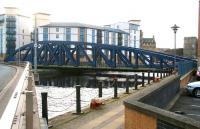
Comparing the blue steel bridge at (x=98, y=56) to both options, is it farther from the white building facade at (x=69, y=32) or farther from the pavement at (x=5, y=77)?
the white building facade at (x=69, y=32)

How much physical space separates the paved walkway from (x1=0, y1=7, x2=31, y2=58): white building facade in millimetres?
123648

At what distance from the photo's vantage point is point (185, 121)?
692cm

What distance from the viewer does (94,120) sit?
12688 mm

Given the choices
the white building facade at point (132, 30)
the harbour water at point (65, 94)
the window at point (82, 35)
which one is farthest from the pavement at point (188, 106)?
the white building facade at point (132, 30)

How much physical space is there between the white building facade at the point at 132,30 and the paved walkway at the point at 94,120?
157 m

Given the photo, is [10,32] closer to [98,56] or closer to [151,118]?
[98,56]

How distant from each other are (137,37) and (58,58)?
8469cm

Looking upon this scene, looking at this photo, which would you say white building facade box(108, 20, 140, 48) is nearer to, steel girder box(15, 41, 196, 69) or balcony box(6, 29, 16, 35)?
balcony box(6, 29, 16, 35)

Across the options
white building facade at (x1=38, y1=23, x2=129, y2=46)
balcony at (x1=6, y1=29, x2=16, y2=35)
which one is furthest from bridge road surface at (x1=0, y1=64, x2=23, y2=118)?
white building facade at (x1=38, y1=23, x2=129, y2=46)

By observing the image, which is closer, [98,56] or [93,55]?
[93,55]

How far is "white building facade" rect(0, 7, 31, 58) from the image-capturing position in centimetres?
13712

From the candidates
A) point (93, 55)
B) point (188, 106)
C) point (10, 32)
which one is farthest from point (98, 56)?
point (188, 106)

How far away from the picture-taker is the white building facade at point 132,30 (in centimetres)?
17104

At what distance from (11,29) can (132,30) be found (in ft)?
195
